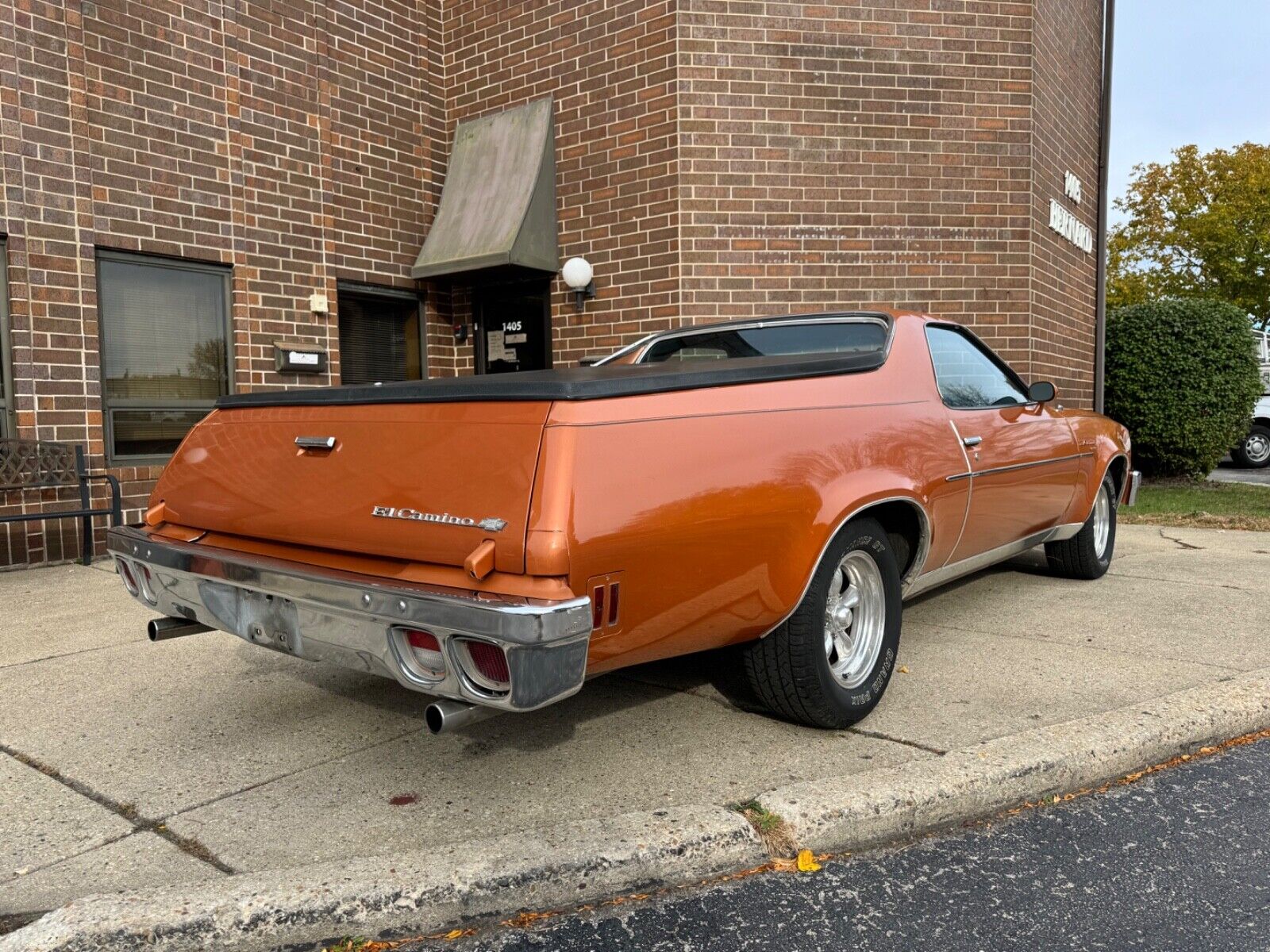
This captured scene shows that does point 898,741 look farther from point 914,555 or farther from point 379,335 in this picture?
point 379,335

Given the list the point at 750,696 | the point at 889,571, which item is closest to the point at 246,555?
the point at 750,696

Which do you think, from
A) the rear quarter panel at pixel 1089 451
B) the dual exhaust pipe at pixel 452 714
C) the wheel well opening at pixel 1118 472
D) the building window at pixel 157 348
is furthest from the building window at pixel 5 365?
the wheel well opening at pixel 1118 472

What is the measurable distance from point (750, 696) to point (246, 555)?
1962 mm

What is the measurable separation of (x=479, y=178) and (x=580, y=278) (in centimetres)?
175

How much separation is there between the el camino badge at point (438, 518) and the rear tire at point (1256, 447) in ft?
60.4

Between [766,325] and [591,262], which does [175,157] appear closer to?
[591,262]

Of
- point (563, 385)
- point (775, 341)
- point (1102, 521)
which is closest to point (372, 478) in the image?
point (563, 385)

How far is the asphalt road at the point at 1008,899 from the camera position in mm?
2264

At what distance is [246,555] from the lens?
305 centimetres

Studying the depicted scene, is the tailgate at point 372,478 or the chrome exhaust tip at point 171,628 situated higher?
the tailgate at point 372,478

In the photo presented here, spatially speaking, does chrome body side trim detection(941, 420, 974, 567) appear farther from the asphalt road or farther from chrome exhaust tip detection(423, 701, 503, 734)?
chrome exhaust tip detection(423, 701, 503, 734)

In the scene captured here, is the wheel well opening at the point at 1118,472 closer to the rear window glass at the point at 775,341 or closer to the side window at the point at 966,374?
the side window at the point at 966,374

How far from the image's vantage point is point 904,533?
3.88 m

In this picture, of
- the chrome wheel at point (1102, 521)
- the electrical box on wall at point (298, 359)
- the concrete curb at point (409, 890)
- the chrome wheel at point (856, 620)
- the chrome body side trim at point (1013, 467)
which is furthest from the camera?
the electrical box on wall at point (298, 359)
